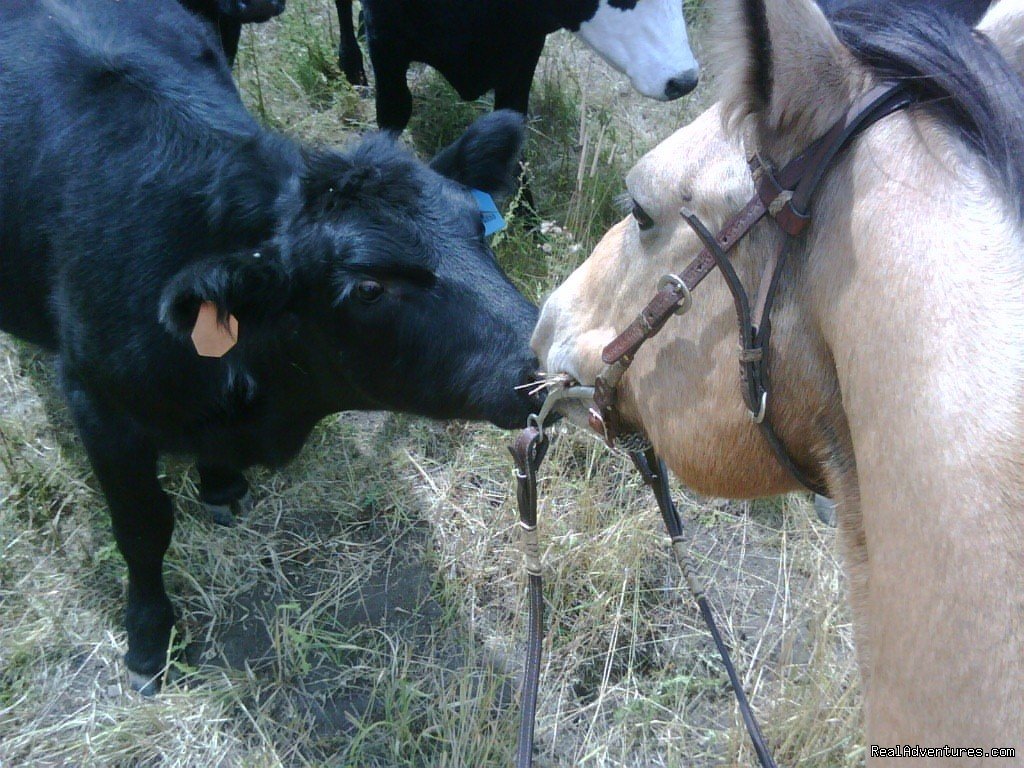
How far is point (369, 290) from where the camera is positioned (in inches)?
90.9

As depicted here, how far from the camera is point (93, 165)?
2547mm

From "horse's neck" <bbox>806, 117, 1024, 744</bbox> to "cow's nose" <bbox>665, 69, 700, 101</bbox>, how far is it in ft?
11.0

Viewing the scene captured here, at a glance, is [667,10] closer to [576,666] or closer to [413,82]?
[413,82]

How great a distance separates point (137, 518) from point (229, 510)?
24.5 inches

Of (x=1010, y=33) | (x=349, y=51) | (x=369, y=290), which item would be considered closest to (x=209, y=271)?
(x=369, y=290)

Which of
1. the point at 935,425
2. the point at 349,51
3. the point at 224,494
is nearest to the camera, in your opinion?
the point at 935,425

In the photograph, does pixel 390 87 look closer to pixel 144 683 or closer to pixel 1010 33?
pixel 144 683

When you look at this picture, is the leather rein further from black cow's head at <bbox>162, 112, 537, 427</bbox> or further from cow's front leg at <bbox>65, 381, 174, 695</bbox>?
cow's front leg at <bbox>65, 381, 174, 695</bbox>

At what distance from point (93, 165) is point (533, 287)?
1.90 meters

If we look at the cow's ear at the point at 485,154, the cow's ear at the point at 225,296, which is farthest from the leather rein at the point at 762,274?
the cow's ear at the point at 485,154

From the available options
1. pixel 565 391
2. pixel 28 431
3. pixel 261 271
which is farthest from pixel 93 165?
pixel 565 391

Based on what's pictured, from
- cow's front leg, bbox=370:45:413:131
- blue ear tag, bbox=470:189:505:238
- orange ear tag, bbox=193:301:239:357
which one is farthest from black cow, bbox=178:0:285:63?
orange ear tag, bbox=193:301:239:357

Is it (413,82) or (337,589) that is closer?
(337,589)

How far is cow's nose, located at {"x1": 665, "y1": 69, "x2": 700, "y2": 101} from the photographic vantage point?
4336 mm
